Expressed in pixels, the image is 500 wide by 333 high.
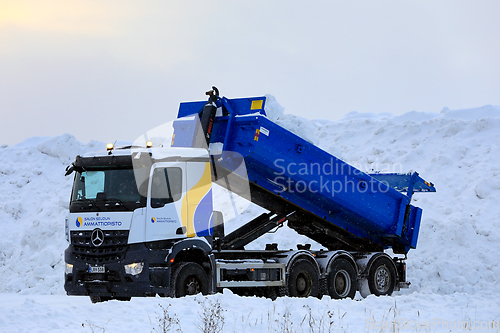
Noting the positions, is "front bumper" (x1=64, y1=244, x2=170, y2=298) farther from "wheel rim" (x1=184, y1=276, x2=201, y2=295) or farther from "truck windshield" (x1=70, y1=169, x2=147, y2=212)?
"truck windshield" (x1=70, y1=169, x2=147, y2=212)

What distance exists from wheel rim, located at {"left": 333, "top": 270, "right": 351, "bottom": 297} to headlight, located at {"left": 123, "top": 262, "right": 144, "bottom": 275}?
446 cm

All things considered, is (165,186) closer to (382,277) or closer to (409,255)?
(382,277)

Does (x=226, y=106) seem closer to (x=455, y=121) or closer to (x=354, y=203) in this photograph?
(x=354, y=203)

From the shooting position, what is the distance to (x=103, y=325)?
23.7ft

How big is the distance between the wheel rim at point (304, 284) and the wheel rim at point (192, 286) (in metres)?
2.44

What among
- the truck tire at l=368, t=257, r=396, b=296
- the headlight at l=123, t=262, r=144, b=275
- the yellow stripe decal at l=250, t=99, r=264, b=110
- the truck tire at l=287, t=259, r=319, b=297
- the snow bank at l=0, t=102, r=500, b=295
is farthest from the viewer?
the snow bank at l=0, t=102, r=500, b=295

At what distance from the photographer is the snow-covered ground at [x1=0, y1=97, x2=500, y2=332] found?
306 inches

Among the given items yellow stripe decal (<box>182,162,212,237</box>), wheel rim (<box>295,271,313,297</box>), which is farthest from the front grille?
wheel rim (<box>295,271,313,297</box>)

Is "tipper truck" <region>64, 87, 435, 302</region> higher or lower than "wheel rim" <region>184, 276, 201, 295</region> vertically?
higher

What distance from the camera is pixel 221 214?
10.1 metres

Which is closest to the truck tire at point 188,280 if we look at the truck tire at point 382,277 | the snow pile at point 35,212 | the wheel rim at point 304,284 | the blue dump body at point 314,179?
the blue dump body at point 314,179

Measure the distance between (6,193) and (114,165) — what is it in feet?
44.8

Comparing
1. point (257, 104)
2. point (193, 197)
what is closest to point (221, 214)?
point (193, 197)

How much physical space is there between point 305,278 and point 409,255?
5.26m
